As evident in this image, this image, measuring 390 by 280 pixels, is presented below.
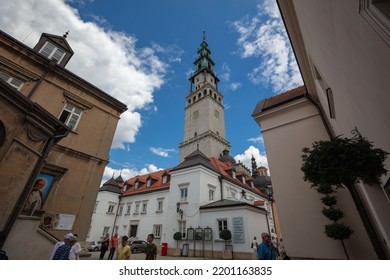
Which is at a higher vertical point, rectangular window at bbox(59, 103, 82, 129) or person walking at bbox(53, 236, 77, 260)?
rectangular window at bbox(59, 103, 82, 129)

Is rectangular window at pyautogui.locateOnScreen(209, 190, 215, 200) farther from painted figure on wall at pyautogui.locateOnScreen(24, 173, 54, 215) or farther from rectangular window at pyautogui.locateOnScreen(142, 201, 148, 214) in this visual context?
painted figure on wall at pyautogui.locateOnScreen(24, 173, 54, 215)

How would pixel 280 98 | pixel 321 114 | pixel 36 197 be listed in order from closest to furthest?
1. pixel 36 197
2. pixel 321 114
3. pixel 280 98

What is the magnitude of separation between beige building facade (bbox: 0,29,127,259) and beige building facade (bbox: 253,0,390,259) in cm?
827

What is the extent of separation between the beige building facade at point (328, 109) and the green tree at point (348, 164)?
14.7 inches

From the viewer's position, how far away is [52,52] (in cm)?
1123

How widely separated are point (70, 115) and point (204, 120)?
3355 centimetres

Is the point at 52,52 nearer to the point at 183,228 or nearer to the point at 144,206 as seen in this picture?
the point at 183,228

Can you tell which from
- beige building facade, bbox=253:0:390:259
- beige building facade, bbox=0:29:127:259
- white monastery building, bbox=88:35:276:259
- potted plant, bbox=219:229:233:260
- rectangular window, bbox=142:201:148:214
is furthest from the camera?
rectangular window, bbox=142:201:148:214

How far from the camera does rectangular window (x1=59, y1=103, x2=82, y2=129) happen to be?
10219 millimetres

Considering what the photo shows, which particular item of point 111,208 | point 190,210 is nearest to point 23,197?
point 190,210

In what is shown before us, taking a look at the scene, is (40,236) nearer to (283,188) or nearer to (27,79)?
(27,79)

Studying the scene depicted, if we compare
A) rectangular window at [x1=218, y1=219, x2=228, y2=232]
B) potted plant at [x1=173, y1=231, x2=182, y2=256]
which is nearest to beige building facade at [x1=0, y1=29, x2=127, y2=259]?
potted plant at [x1=173, y1=231, x2=182, y2=256]

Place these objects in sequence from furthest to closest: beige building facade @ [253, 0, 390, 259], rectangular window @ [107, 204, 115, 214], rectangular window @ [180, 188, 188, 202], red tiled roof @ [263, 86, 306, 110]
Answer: rectangular window @ [107, 204, 115, 214] < rectangular window @ [180, 188, 188, 202] < red tiled roof @ [263, 86, 306, 110] < beige building facade @ [253, 0, 390, 259]
